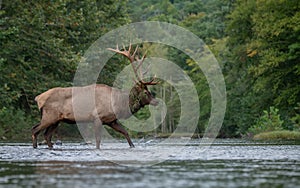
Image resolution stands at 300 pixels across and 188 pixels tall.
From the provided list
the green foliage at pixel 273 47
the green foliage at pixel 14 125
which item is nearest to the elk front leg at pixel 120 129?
the green foliage at pixel 14 125

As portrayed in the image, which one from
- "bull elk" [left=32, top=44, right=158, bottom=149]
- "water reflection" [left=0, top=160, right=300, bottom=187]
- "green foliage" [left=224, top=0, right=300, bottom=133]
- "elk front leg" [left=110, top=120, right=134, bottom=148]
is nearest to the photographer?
"water reflection" [left=0, top=160, right=300, bottom=187]

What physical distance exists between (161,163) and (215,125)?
7079cm

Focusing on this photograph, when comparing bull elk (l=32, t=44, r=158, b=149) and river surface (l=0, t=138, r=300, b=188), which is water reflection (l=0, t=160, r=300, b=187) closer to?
river surface (l=0, t=138, r=300, b=188)

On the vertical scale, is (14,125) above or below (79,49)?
below

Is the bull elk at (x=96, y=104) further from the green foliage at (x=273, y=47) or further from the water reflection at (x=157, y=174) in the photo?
the green foliage at (x=273, y=47)

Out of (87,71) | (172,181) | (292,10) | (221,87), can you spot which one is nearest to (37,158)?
(172,181)

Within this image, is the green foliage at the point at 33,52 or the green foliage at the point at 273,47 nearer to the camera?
the green foliage at the point at 33,52

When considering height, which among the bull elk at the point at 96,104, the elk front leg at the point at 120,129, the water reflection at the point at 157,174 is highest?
the bull elk at the point at 96,104

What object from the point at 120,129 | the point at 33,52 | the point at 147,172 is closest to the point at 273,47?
the point at 33,52

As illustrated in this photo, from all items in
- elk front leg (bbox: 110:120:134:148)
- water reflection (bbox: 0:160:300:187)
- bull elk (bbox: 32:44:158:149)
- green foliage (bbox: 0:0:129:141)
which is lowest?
water reflection (bbox: 0:160:300:187)

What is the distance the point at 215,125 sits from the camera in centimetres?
8412

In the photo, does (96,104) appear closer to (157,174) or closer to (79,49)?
(157,174)

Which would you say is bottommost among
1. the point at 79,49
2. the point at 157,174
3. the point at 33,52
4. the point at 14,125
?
the point at 157,174

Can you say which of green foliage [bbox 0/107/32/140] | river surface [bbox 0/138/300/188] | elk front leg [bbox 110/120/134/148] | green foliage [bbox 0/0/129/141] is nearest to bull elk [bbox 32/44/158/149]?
elk front leg [bbox 110/120/134/148]
